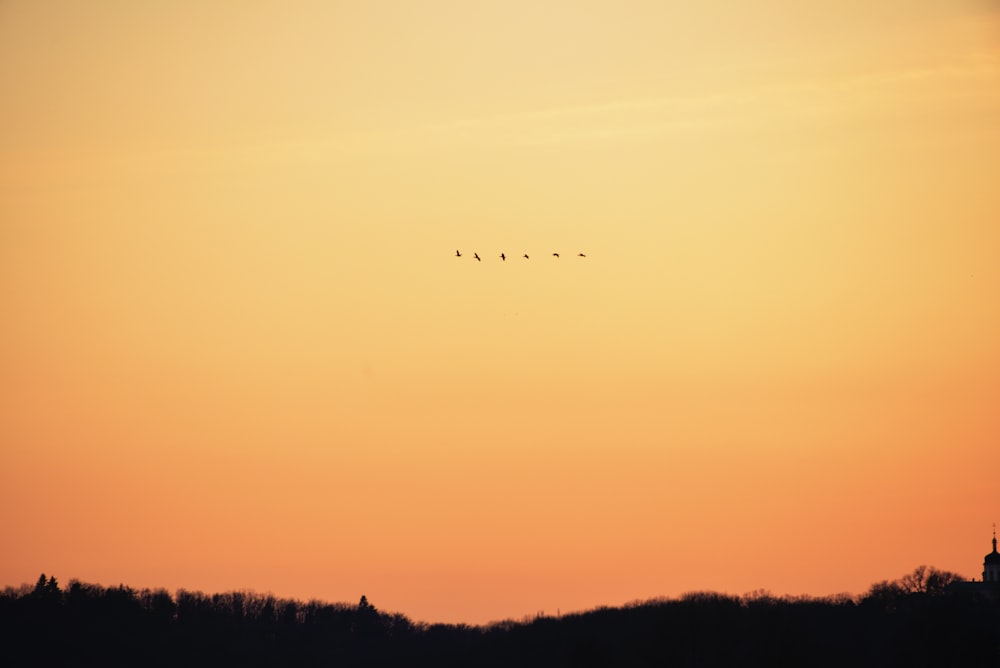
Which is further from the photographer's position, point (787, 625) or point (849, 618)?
point (849, 618)

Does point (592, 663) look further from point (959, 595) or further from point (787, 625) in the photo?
point (959, 595)

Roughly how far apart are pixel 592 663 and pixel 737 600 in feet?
116

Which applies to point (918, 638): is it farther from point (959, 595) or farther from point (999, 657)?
point (959, 595)

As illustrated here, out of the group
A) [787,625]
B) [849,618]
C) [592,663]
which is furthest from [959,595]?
[592,663]

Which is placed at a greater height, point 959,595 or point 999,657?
point 959,595

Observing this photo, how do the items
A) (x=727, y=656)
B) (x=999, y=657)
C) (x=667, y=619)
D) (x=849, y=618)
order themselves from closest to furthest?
(x=999, y=657)
(x=727, y=656)
(x=667, y=619)
(x=849, y=618)

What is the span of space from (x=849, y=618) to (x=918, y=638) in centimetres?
3328

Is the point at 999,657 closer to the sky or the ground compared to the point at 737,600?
closer to the ground

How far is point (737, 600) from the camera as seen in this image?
7692 inches

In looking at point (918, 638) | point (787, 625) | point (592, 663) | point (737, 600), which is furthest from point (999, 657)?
point (737, 600)

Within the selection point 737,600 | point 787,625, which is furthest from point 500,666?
point 787,625

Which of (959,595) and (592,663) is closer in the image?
(592,663)

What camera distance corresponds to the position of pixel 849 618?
187000 millimetres

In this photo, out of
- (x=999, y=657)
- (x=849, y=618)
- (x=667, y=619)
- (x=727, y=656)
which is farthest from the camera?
(x=849, y=618)
